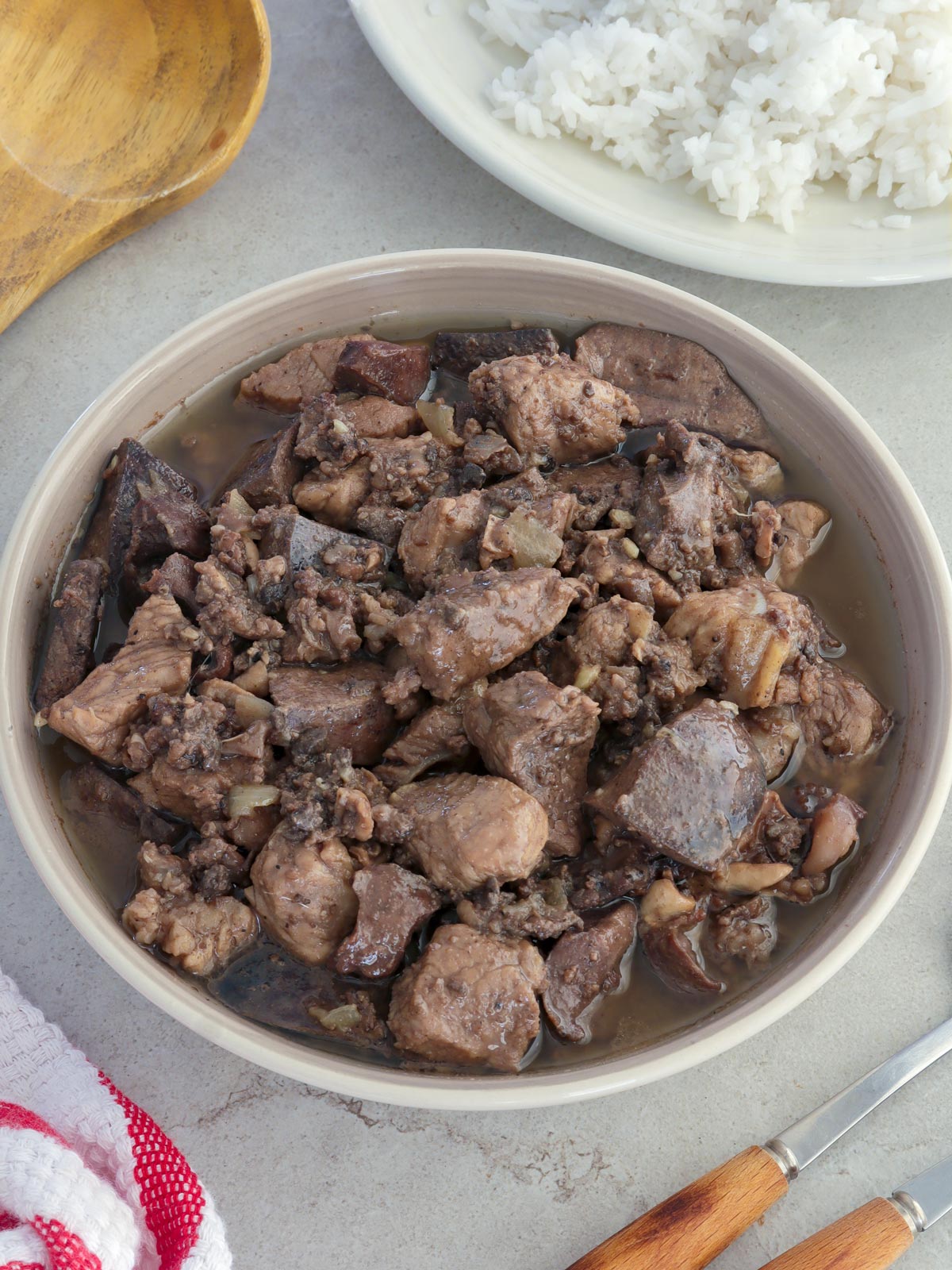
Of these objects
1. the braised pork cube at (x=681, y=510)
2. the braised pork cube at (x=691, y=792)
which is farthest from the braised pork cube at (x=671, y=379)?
the braised pork cube at (x=691, y=792)

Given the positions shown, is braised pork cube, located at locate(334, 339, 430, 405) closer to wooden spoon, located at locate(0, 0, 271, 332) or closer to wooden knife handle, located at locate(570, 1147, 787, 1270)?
wooden spoon, located at locate(0, 0, 271, 332)

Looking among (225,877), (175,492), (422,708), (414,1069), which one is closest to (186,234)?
(175,492)

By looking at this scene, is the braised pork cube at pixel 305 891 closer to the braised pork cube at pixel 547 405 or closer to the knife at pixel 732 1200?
the knife at pixel 732 1200

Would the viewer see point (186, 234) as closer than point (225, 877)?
→ No

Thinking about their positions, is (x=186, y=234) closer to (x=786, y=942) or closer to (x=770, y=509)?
(x=770, y=509)

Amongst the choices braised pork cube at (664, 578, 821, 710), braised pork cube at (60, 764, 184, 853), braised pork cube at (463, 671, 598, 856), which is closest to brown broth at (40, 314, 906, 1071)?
braised pork cube at (60, 764, 184, 853)

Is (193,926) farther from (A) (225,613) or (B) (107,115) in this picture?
(B) (107,115)

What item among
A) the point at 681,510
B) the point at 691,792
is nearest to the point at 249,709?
the point at 691,792
